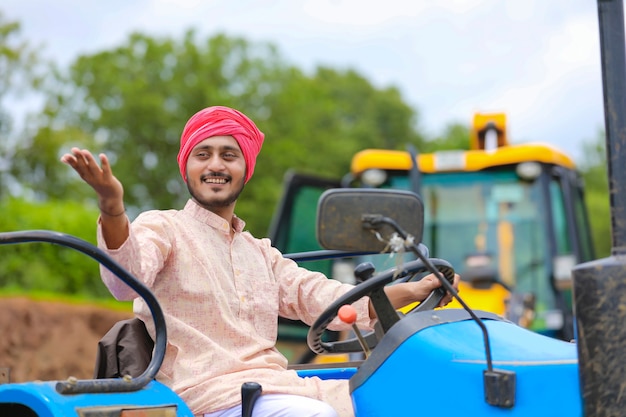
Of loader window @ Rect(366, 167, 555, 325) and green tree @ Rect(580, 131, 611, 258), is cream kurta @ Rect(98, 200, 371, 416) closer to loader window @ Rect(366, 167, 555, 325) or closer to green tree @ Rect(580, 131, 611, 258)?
loader window @ Rect(366, 167, 555, 325)

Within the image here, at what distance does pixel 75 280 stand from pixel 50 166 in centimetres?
578

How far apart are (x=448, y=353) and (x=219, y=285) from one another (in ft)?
2.69

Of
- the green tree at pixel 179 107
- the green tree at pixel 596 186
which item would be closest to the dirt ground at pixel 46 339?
the green tree at pixel 179 107

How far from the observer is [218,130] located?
271cm

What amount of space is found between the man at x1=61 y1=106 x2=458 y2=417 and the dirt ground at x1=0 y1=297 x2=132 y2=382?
753 centimetres

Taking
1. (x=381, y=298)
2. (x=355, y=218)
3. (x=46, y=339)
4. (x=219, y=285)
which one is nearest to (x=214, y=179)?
(x=219, y=285)

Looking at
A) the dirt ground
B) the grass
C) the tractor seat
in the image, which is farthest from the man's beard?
the grass

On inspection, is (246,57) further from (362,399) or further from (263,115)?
(362,399)

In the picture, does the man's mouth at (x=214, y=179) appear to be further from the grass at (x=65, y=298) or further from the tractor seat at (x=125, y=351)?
the grass at (x=65, y=298)

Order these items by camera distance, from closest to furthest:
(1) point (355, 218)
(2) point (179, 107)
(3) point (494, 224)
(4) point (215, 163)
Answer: (1) point (355, 218) < (4) point (215, 163) < (3) point (494, 224) < (2) point (179, 107)

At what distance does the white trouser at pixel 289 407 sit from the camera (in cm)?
225

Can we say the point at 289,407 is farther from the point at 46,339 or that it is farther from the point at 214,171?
the point at 46,339

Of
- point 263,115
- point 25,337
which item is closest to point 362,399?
point 25,337

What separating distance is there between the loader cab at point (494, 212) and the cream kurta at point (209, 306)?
4658 millimetres
